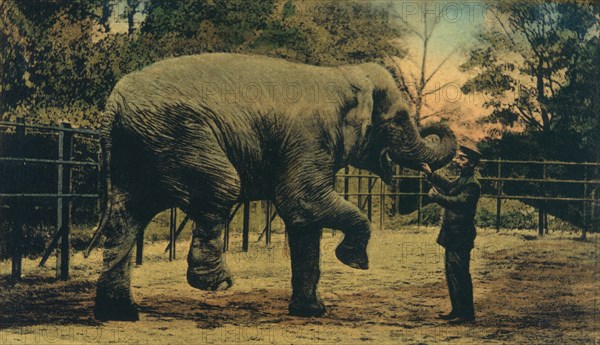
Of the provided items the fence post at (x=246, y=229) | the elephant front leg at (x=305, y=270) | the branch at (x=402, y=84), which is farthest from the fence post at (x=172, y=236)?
the branch at (x=402, y=84)

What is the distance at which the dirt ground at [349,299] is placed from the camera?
7422 mm

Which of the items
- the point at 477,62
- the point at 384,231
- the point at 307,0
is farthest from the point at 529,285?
the point at 307,0

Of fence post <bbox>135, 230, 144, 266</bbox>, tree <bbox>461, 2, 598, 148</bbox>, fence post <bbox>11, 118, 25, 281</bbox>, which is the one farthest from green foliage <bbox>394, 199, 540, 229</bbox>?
fence post <bbox>11, 118, 25, 281</bbox>

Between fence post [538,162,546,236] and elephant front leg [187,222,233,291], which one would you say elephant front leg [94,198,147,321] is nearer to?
elephant front leg [187,222,233,291]

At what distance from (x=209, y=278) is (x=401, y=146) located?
2107mm

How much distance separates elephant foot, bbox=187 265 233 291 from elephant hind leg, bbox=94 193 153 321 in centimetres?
55

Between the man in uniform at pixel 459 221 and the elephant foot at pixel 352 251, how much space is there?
667 millimetres

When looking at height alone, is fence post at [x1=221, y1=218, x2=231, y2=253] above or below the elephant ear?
below

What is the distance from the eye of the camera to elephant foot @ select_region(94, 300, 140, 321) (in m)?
7.26

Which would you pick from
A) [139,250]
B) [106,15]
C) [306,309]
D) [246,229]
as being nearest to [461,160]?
[306,309]

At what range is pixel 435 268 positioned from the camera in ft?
Result: 26.4

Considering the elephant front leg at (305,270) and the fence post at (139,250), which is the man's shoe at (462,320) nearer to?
the elephant front leg at (305,270)

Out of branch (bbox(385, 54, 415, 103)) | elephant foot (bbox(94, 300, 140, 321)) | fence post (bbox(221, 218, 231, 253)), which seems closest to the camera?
elephant foot (bbox(94, 300, 140, 321))

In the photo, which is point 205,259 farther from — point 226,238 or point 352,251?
point 352,251
